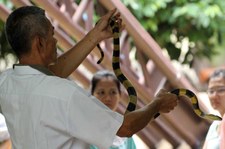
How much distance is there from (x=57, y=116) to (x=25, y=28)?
0.38 metres

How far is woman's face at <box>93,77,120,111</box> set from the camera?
4.10 meters

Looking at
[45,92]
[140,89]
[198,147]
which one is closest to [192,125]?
[198,147]

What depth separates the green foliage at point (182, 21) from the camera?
637 centimetres

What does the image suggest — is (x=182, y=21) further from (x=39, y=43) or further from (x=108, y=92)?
(x=39, y=43)

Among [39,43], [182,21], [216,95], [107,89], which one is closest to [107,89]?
[107,89]

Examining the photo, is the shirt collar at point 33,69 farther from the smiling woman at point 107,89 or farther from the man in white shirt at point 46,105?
the smiling woman at point 107,89

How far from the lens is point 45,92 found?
8.21ft

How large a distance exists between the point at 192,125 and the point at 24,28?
437cm

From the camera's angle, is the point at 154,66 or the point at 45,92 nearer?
Result: the point at 45,92

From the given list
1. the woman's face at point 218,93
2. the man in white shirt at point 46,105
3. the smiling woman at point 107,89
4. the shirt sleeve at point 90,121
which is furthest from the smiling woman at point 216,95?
the shirt sleeve at point 90,121

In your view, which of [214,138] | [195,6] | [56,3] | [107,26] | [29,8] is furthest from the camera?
[195,6]

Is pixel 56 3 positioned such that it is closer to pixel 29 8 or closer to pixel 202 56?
pixel 202 56

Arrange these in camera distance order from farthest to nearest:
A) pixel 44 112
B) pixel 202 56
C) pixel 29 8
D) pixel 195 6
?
pixel 202 56, pixel 195 6, pixel 29 8, pixel 44 112

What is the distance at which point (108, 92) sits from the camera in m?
4.16
